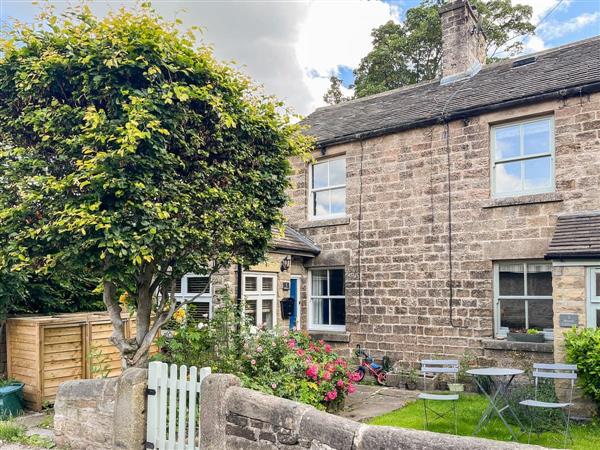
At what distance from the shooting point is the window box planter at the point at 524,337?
9.05 m

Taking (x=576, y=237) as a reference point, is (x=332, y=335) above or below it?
below

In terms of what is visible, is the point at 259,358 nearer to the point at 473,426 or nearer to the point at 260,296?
the point at 473,426

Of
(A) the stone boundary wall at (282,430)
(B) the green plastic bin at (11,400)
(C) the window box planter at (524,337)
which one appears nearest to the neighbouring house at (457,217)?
(C) the window box planter at (524,337)

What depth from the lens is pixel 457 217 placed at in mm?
10250

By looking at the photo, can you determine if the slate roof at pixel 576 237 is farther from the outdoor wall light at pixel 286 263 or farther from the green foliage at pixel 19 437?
the green foliage at pixel 19 437

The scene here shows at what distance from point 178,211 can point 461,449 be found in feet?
12.9

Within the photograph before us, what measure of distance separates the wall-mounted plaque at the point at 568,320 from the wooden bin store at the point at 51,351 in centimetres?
715

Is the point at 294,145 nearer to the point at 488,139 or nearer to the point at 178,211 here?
the point at 178,211

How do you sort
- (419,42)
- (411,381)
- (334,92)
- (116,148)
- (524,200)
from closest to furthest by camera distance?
(116,148) < (524,200) < (411,381) < (419,42) < (334,92)

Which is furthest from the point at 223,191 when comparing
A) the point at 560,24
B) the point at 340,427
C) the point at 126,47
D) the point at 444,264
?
the point at 560,24

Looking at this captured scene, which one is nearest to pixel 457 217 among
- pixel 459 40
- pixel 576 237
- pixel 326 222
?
pixel 576 237

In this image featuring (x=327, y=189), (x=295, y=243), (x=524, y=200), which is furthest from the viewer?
(x=327, y=189)

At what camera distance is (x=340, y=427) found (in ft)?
13.7

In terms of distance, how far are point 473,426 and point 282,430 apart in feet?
12.4
